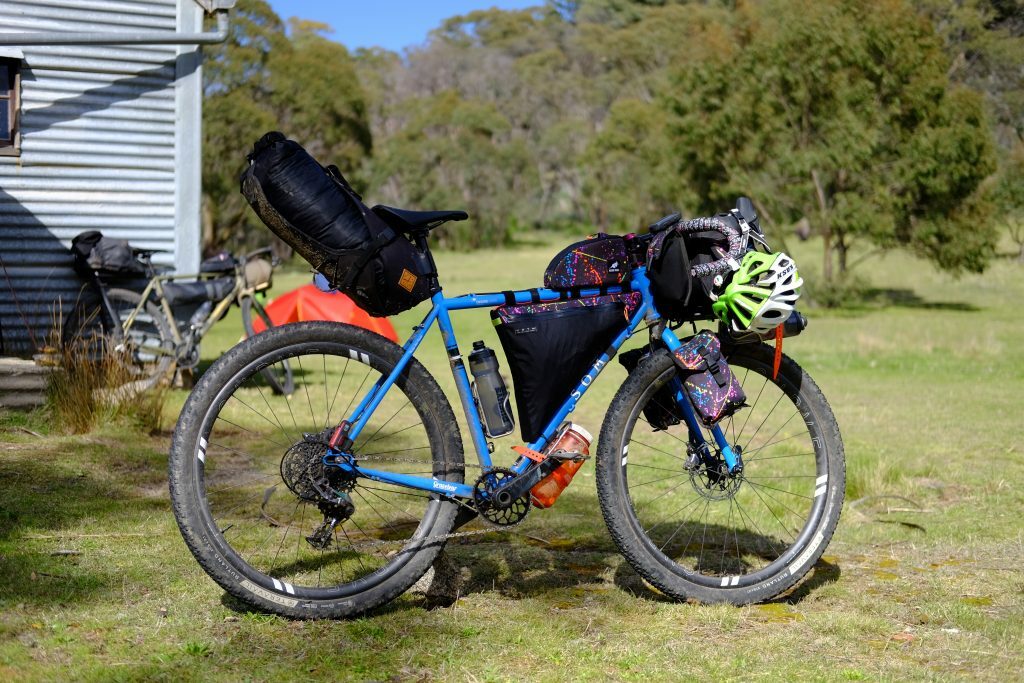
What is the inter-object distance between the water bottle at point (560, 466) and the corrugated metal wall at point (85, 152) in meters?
7.30

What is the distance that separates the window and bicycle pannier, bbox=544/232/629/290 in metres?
7.95

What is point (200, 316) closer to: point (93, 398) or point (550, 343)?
point (93, 398)

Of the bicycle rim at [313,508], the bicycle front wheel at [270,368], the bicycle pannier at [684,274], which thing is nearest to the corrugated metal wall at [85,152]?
the bicycle front wheel at [270,368]

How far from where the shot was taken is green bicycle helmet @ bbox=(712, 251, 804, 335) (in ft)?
14.2

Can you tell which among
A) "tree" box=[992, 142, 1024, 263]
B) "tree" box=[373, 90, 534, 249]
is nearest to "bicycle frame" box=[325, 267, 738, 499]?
"tree" box=[992, 142, 1024, 263]

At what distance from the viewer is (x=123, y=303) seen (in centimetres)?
1073

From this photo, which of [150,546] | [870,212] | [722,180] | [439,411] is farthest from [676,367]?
[722,180]

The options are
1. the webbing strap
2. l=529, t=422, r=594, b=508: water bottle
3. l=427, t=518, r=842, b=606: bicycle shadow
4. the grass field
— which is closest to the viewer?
the grass field

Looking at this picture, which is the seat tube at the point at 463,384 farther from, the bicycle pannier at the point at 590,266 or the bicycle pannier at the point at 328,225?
the bicycle pannier at the point at 590,266

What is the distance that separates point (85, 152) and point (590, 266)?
318 inches

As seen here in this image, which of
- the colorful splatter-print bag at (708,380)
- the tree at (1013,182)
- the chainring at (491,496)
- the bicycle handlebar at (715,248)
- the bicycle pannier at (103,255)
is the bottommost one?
the chainring at (491,496)

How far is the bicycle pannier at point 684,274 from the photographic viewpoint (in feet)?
14.4

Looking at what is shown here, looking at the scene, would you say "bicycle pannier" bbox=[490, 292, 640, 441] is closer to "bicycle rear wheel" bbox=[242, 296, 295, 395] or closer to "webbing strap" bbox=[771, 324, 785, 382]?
"webbing strap" bbox=[771, 324, 785, 382]

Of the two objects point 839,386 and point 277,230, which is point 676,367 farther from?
point 839,386
